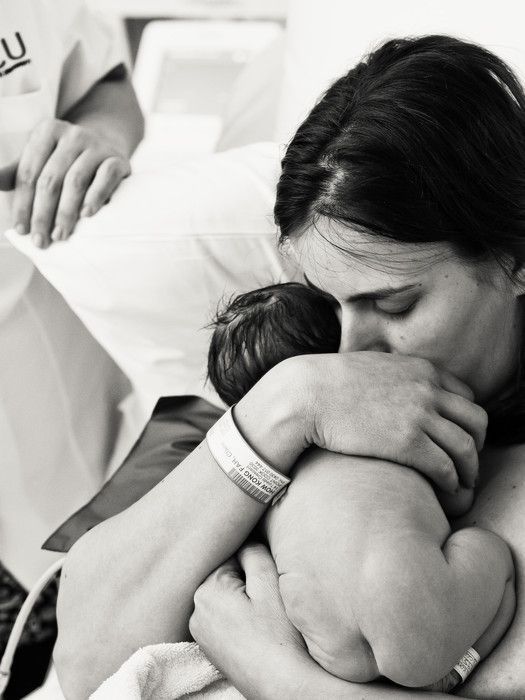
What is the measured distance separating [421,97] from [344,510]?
0.46m

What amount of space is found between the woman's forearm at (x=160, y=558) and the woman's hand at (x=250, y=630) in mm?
35

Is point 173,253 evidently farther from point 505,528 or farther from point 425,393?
point 505,528

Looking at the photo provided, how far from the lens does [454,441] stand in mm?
910

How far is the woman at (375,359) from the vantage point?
2.94 feet

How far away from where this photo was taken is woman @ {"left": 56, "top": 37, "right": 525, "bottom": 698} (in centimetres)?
90

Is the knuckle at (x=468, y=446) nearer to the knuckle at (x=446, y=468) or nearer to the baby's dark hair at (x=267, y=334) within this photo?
the knuckle at (x=446, y=468)

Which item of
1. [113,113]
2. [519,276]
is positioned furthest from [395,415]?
[113,113]

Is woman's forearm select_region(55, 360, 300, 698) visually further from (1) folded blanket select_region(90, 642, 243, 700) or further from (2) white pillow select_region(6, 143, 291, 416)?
(2) white pillow select_region(6, 143, 291, 416)

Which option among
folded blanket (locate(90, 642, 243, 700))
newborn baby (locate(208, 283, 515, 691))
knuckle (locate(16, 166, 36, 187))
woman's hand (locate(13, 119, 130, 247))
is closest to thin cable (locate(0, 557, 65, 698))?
folded blanket (locate(90, 642, 243, 700))

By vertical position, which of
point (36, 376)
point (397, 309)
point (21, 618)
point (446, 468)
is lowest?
point (21, 618)

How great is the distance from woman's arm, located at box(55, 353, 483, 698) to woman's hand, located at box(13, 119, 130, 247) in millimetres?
504

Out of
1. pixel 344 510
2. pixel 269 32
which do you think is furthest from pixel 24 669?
pixel 269 32

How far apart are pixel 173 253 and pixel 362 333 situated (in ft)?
1.32

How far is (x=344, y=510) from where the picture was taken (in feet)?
2.76
